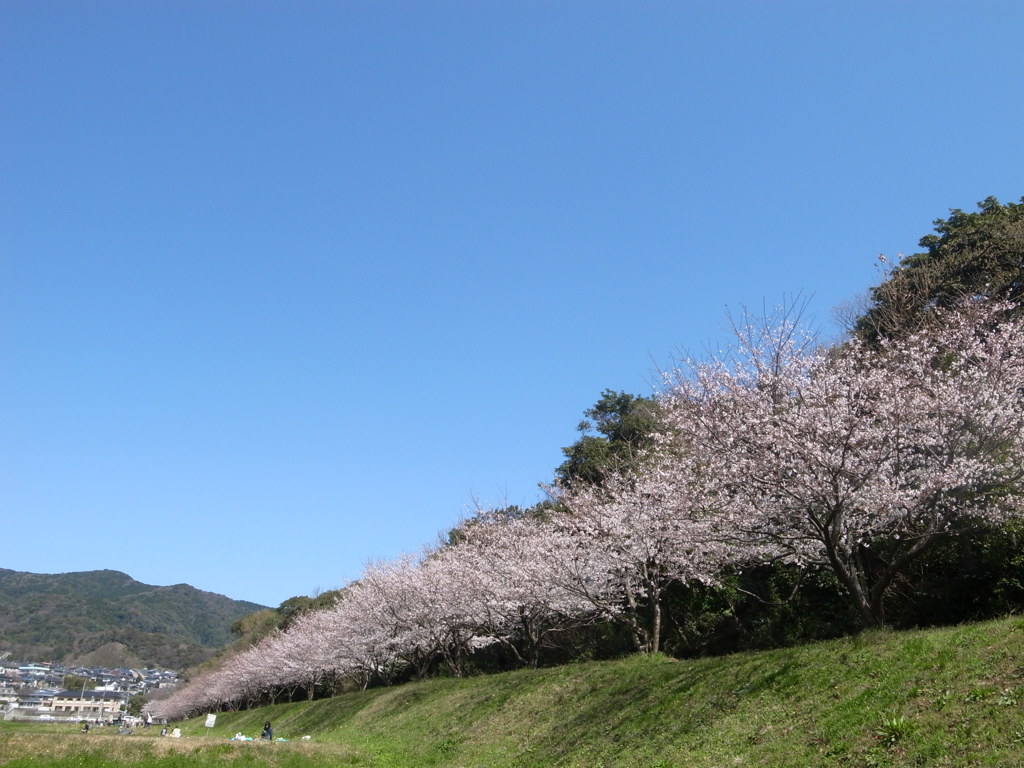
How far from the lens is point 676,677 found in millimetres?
15477

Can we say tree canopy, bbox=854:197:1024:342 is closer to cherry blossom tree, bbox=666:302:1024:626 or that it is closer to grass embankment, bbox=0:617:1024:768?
cherry blossom tree, bbox=666:302:1024:626

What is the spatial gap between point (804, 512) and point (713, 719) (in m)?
4.18

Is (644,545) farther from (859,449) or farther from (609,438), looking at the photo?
(609,438)

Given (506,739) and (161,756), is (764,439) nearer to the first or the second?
(506,739)

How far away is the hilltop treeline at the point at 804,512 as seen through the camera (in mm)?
13297

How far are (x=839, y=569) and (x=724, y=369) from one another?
464 centimetres

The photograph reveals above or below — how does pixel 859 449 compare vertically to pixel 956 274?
below

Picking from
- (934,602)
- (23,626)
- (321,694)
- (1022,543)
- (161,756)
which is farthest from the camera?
(23,626)

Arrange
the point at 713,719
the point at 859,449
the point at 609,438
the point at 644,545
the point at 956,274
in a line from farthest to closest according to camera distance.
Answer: the point at 609,438 → the point at 956,274 → the point at 644,545 → the point at 859,449 → the point at 713,719

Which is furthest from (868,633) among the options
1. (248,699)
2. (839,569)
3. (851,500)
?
(248,699)

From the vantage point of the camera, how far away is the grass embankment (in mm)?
8477

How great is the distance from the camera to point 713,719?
1202cm

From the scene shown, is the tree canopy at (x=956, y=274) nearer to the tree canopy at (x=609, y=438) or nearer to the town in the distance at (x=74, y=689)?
the tree canopy at (x=609, y=438)

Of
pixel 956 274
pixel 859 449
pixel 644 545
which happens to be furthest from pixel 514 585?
pixel 956 274
